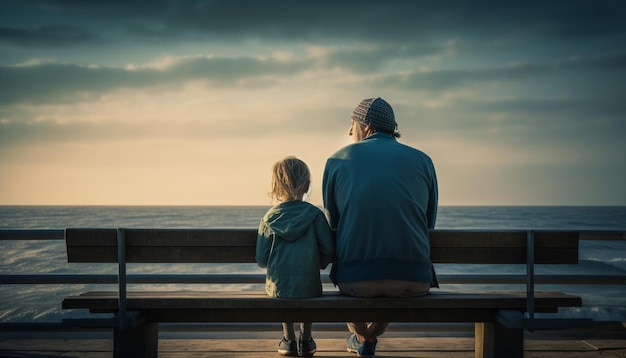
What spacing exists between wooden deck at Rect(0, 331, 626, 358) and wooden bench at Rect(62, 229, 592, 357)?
97 cm

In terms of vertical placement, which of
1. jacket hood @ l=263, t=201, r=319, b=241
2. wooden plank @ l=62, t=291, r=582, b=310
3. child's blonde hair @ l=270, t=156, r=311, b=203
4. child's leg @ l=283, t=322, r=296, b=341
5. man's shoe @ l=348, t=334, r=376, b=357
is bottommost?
man's shoe @ l=348, t=334, r=376, b=357

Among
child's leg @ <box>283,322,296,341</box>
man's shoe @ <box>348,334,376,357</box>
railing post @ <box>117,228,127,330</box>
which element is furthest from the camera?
A: child's leg @ <box>283,322,296,341</box>

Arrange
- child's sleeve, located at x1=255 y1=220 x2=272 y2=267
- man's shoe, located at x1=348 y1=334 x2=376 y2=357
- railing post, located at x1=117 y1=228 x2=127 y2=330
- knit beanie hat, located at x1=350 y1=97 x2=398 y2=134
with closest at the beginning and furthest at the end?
railing post, located at x1=117 y1=228 x2=127 y2=330 < child's sleeve, located at x1=255 y1=220 x2=272 y2=267 < knit beanie hat, located at x1=350 y1=97 x2=398 y2=134 < man's shoe, located at x1=348 y1=334 x2=376 y2=357

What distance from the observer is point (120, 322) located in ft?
10.6

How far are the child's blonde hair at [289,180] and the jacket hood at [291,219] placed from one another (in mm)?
56

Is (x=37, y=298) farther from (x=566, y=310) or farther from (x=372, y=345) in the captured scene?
(x=372, y=345)

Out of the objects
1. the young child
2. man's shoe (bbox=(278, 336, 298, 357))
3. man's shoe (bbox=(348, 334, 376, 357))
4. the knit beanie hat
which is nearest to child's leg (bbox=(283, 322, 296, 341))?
man's shoe (bbox=(278, 336, 298, 357))

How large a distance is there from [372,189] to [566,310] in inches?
418

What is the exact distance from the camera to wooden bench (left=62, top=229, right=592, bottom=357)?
3256mm

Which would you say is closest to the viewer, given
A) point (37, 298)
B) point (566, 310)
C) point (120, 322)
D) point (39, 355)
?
point (120, 322)

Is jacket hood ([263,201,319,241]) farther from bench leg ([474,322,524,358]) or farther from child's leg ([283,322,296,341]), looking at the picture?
bench leg ([474,322,524,358])

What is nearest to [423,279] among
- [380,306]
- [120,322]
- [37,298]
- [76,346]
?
[380,306]

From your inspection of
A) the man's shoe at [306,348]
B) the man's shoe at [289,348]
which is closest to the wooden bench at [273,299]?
the man's shoe at [306,348]

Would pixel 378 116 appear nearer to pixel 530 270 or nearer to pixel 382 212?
pixel 382 212
